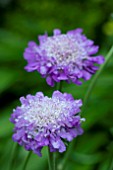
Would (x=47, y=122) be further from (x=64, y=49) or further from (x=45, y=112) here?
(x=64, y=49)

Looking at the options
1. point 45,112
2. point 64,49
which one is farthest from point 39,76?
point 45,112

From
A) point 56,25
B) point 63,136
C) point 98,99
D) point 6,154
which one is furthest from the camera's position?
point 56,25

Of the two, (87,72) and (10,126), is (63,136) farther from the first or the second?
(10,126)

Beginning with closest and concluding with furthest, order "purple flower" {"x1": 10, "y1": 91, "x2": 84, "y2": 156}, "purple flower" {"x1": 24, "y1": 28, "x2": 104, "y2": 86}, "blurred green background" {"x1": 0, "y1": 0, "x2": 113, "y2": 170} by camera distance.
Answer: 1. "purple flower" {"x1": 10, "y1": 91, "x2": 84, "y2": 156}
2. "purple flower" {"x1": 24, "y1": 28, "x2": 104, "y2": 86}
3. "blurred green background" {"x1": 0, "y1": 0, "x2": 113, "y2": 170}

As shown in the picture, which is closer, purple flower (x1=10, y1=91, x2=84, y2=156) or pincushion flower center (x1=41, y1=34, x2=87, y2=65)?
purple flower (x1=10, y1=91, x2=84, y2=156)

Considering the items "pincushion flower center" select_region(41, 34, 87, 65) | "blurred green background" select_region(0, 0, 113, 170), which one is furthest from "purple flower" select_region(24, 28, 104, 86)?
"blurred green background" select_region(0, 0, 113, 170)

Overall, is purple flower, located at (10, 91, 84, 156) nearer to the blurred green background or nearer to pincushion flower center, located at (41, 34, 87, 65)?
pincushion flower center, located at (41, 34, 87, 65)

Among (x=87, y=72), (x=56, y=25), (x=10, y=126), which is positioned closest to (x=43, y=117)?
(x=87, y=72)

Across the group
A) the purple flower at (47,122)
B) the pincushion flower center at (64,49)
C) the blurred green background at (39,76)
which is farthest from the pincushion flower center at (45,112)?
the blurred green background at (39,76)
